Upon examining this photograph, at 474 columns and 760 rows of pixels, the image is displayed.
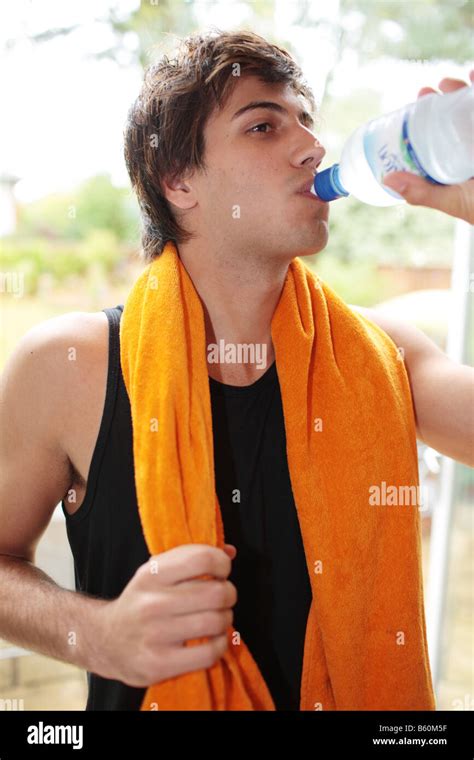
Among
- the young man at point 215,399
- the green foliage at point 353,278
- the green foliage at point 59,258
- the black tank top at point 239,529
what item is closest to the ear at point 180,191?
the young man at point 215,399

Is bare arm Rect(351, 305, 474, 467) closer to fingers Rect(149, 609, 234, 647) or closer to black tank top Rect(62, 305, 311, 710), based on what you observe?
black tank top Rect(62, 305, 311, 710)

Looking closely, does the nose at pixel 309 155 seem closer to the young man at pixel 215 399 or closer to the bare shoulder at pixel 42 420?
the young man at pixel 215 399

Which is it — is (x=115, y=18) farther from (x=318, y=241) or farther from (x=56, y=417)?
(x=56, y=417)

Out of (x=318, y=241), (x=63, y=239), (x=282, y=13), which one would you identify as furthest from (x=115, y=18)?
Result: (x=318, y=241)

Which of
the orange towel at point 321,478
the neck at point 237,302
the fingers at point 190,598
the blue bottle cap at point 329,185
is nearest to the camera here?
the fingers at point 190,598

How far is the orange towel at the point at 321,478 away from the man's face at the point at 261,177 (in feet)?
0.34

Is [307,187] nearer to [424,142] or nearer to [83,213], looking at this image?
[424,142]

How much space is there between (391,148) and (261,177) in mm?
223

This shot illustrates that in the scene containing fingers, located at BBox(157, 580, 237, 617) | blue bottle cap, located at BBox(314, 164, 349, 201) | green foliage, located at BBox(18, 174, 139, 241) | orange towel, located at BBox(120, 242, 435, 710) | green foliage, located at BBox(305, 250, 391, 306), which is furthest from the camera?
green foliage, located at BBox(305, 250, 391, 306)

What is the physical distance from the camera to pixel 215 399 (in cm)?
103

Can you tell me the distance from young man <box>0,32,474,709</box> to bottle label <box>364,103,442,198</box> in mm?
24

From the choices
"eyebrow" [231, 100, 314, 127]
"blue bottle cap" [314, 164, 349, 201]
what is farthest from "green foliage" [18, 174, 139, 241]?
"blue bottle cap" [314, 164, 349, 201]

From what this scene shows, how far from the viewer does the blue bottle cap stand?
0.99 meters

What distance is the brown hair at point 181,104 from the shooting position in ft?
3.61
